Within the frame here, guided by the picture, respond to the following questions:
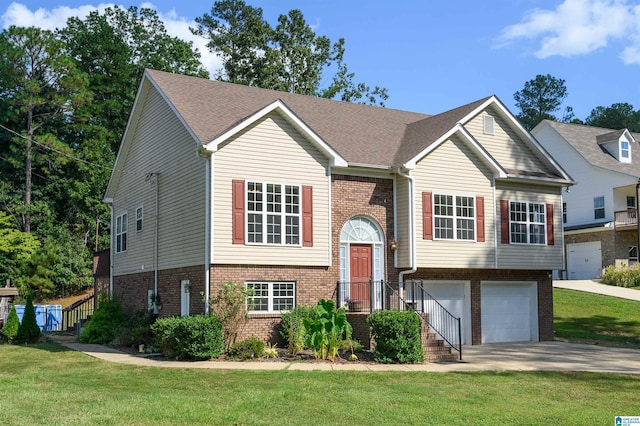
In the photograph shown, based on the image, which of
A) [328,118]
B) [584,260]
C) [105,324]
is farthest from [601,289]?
[105,324]

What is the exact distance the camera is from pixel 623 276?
37.2m

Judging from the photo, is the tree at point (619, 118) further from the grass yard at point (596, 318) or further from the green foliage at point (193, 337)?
the green foliage at point (193, 337)

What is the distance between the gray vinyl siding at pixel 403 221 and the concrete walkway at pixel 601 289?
15247mm

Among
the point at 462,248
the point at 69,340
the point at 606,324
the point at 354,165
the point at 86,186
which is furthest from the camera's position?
the point at 86,186

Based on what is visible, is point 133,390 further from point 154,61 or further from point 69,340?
point 154,61

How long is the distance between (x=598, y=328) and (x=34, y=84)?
120 ft

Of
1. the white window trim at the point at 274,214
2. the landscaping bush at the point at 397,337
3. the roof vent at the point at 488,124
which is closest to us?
the landscaping bush at the point at 397,337

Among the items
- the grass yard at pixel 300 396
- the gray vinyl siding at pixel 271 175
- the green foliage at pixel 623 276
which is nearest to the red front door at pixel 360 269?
the gray vinyl siding at pixel 271 175

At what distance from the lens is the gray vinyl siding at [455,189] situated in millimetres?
23031

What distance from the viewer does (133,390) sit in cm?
1324

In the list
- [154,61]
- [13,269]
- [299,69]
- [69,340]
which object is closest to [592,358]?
[69,340]

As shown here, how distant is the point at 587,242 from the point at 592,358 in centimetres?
2620

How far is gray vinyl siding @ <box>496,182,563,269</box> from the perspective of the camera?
Result: 2469 centimetres

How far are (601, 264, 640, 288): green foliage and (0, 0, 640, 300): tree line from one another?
18768mm
